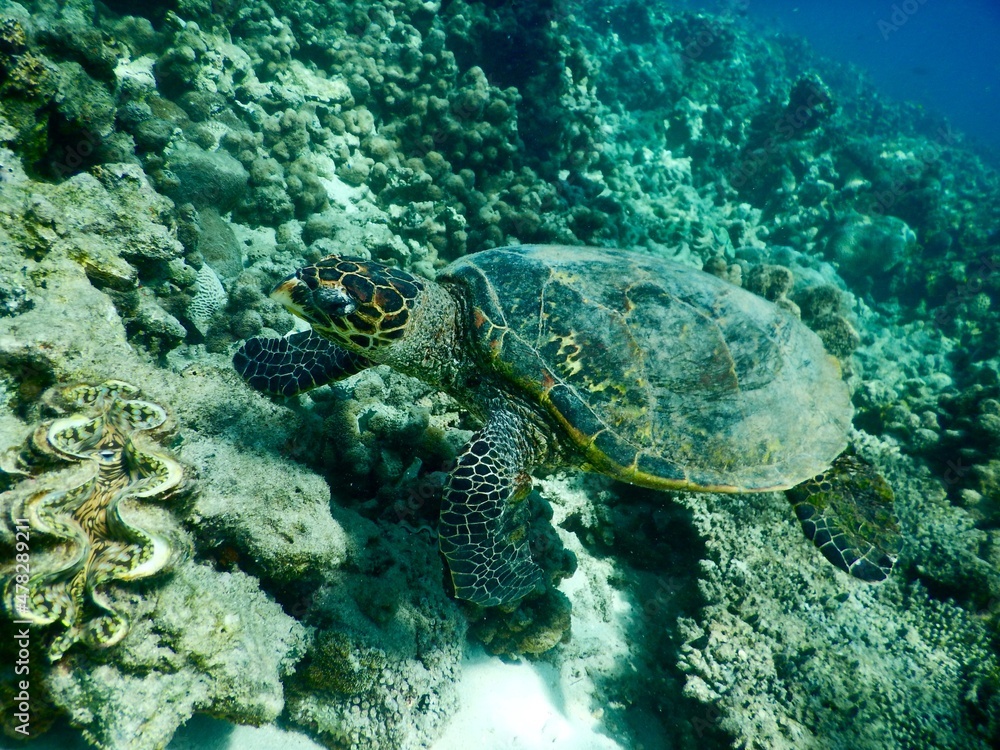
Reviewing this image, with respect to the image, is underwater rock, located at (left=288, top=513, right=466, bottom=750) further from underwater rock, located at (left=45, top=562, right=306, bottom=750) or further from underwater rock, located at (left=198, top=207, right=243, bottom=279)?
underwater rock, located at (left=198, top=207, right=243, bottom=279)

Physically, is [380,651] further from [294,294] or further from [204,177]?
[204,177]

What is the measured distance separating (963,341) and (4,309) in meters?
14.6

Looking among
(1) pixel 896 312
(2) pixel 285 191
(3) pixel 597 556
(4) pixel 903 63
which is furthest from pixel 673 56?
(4) pixel 903 63

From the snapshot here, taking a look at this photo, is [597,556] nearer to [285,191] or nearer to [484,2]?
[285,191]

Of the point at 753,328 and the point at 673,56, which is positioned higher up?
the point at 673,56

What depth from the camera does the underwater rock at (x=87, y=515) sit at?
144 cm

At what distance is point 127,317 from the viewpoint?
9.82 feet

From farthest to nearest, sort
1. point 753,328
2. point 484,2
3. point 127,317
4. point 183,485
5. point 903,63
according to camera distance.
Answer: point 903,63
point 484,2
point 753,328
point 127,317
point 183,485

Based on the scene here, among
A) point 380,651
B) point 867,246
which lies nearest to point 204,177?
point 380,651

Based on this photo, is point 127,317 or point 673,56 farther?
point 673,56

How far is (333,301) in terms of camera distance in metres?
2.85

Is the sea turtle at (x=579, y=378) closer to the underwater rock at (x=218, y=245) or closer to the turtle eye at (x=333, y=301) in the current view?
the turtle eye at (x=333, y=301)

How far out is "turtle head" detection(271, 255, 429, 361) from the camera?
2857 mm

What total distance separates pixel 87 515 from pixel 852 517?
4.87 metres
